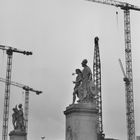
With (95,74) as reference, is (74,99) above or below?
below

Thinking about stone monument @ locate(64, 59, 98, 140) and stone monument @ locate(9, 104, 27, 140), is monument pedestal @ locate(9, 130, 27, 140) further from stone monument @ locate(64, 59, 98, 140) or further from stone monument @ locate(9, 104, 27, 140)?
stone monument @ locate(64, 59, 98, 140)

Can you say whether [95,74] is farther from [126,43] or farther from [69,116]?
[69,116]

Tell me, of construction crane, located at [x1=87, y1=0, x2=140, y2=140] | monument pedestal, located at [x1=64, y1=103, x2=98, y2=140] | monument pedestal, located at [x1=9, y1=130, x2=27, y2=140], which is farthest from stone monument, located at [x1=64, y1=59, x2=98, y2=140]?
construction crane, located at [x1=87, y1=0, x2=140, y2=140]

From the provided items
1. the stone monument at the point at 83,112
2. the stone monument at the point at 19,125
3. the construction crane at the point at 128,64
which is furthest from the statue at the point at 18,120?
the construction crane at the point at 128,64

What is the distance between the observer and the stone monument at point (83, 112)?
27516mm

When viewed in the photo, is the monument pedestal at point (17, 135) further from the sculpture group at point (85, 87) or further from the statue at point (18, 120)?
the sculpture group at point (85, 87)

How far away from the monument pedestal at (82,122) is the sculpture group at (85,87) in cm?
52

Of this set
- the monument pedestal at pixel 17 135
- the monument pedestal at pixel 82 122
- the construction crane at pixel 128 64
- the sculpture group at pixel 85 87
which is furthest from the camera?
the construction crane at pixel 128 64

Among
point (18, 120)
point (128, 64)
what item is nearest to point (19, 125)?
point (18, 120)

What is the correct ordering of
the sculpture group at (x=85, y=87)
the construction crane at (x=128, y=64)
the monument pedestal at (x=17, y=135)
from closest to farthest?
the sculpture group at (x=85, y=87) → the monument pedestal at (x=17, y=135) → the construction crane at (x=128, y=64)

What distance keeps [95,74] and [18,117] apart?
44.8 meters

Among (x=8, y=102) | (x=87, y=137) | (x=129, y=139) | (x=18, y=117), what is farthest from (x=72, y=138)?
(x=8, y=102)

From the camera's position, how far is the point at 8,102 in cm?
9456

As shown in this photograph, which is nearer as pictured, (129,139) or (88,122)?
(88,122)
